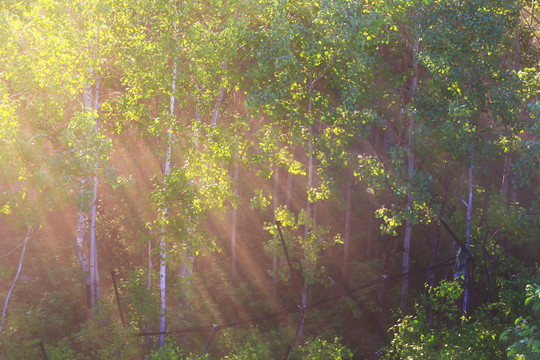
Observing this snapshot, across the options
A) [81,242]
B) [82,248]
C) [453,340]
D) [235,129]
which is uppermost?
[235,129]

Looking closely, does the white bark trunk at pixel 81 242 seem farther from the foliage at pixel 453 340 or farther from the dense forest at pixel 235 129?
the foliage at pixel 453 340

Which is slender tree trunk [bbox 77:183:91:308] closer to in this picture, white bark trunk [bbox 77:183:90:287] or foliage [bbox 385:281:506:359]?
white bark trunk [bbox 77:183:90:287]

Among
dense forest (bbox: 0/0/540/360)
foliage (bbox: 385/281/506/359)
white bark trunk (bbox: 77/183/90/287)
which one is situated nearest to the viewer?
foliage (bbox: 385/281/506/359)

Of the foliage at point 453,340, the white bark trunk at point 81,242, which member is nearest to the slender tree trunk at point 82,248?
the white bark trunk at point 81,242

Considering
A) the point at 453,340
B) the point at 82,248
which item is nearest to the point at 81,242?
the point at 82,248

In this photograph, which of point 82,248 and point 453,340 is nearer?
point 453,340

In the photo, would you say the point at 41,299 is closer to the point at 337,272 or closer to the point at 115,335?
the point at 115,335

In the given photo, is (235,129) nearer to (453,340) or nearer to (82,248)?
(82,248)

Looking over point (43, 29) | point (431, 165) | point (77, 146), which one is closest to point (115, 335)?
point (77, 146)

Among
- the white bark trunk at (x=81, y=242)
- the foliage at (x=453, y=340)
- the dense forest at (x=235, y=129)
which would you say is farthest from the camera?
the white bark trunk at (x=81, y=242)

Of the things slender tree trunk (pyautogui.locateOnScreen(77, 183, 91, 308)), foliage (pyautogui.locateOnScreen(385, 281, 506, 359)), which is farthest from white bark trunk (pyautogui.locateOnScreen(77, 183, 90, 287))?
foliage (pyautogui.locateOnScreen(385, 281, 506, 359))

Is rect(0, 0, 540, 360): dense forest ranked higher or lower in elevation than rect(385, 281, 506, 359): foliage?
higher

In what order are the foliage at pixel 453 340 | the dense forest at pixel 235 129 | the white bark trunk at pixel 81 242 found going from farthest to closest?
1. the white bark trunk at pixel 81 242
2. the dense forest at pixel 235 129
3. the foliage at pixel 453 340

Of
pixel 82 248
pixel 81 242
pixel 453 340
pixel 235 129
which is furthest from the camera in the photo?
pixel 82 248
